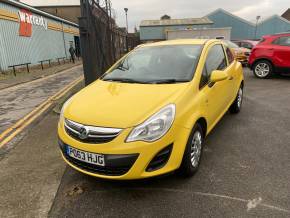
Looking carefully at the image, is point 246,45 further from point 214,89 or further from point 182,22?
point 182,22

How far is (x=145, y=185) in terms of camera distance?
3.17 meters

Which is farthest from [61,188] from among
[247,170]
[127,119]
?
[247,170]

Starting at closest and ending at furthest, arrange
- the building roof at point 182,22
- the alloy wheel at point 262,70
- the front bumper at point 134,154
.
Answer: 1. the front bumper at point 134,154
2. the alloy wheel at point 262,70
3. the building roof at point 182,22

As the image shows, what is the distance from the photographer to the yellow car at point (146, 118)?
2703 mm

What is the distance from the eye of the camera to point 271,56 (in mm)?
9914

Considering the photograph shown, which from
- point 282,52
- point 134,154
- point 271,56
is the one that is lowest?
point 134,154

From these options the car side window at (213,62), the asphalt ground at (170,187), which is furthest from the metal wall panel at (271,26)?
the asphalt ground at (170,187)

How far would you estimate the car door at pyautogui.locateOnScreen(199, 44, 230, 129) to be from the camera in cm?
360

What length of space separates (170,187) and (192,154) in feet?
1.54

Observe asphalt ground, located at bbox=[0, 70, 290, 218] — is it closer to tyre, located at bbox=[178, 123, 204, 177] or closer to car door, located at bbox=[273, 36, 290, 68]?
tyre, located at bbox=[178, 123, 204, 177]

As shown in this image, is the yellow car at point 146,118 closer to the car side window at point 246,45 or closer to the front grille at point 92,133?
the front grille at point 92,133

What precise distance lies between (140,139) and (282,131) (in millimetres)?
3175

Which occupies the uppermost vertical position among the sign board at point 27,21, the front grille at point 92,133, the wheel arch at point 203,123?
the sign board at point 27,21

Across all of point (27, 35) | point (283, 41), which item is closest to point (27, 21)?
point (27, 35)
